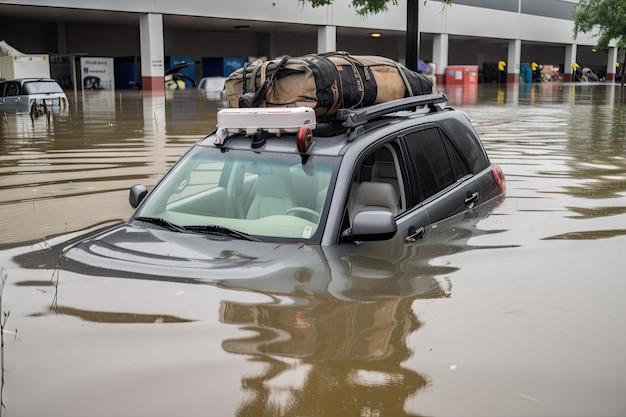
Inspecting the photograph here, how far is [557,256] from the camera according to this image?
20.8 ft

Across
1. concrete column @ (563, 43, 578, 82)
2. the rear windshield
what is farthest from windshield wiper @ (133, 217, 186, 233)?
concrete column @ (563, 43, 578, 82)

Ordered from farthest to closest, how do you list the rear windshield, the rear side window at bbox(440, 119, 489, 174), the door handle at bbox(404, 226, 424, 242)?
the rear windshield → the rear side window at bbox(440, 119, 489, 174) → the door handle at bbox(404, 226, 424, 242)

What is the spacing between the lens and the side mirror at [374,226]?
4.74m

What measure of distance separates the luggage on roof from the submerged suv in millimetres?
186

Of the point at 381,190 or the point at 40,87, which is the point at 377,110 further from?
the point at 40,87

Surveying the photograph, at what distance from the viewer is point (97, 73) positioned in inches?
1677

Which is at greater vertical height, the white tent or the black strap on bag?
the white tent

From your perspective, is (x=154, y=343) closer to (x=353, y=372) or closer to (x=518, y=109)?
(x=353, y=372)

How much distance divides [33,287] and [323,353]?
2.08m

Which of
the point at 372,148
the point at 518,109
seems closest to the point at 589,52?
the point at 518,109

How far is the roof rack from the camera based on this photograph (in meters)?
5.39

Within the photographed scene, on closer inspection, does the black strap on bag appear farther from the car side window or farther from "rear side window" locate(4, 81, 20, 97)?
"rear side window" locate(4, 81, 20, 97)

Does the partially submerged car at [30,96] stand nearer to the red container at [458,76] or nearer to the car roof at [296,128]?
the car roof at [296,128]

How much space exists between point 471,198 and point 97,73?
128ft
